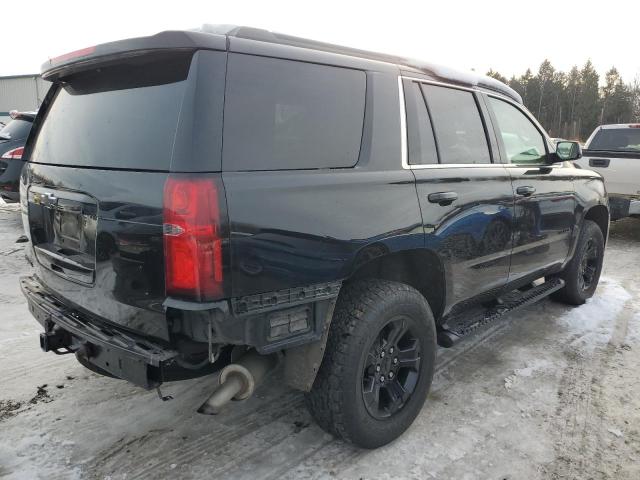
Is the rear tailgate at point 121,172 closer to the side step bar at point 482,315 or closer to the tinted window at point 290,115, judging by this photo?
the tinted window at point 290,115

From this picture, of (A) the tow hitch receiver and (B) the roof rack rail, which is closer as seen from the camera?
(B) the roof rack rail

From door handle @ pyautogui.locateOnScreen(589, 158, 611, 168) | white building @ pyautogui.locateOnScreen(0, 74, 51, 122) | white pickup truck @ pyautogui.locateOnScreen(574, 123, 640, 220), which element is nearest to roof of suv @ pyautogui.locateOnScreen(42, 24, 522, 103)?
white pickup truck @ pyautogui.locateOnScreen(574, 123, 640, 220)

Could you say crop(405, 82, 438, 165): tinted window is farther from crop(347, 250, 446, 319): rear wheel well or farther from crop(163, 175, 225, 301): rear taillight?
crop(163, 175, 225, 301): rear taillight

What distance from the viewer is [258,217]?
1981 millimetres

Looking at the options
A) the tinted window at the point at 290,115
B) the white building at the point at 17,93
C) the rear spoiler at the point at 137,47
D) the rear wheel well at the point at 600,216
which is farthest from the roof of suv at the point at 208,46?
the white building at the point at 17,93

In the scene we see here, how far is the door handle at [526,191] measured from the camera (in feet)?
11.5

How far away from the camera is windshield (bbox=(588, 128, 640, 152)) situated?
28.4 ft

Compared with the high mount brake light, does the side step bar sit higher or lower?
lower

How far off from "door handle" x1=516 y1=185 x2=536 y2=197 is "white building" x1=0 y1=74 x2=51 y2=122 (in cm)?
4100

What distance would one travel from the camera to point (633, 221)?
34.5 feet

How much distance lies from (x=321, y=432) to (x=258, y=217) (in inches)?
57.3

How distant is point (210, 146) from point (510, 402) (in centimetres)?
247

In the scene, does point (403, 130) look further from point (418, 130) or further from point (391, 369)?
point (391, 369)

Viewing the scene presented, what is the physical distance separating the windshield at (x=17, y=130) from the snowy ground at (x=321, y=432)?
16.0ft
